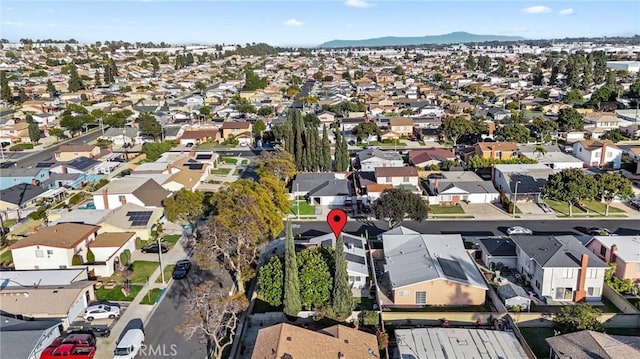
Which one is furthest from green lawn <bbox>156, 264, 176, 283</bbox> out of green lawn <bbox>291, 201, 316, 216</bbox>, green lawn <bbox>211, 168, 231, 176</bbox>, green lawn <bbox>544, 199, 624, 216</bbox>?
green lawn <bbox>544, 199, 624, 216</bbox>

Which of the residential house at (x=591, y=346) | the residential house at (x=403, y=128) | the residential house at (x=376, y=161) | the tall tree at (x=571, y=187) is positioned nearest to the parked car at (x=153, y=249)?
the residential house at (x=591, y=346)

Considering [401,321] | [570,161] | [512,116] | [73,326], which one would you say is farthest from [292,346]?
[512,116]

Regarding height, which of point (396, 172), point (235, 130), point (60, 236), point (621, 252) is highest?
point (235, 130)

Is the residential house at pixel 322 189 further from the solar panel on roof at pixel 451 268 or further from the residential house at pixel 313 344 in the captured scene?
the residential house at pixel 313 344

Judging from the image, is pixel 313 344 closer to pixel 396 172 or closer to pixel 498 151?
pixel 396 172

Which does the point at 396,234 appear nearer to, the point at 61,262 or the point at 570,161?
the point at 61,262

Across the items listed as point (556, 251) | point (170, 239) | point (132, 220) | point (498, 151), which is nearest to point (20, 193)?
point (132, 220)
